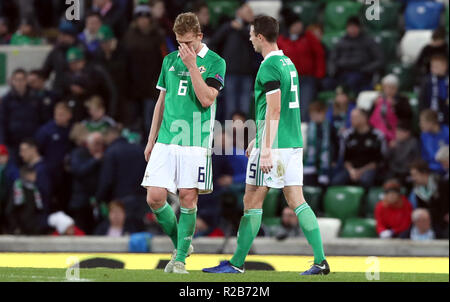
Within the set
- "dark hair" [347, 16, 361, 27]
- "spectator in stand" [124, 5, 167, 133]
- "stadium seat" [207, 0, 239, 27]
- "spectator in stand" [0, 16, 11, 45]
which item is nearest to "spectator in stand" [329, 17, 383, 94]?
"dark hair" [347, 16, 361, 27]

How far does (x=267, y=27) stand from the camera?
945 centimetres

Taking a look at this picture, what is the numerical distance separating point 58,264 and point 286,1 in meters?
8.03

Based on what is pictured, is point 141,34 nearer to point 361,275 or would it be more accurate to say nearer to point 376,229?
point 376,229

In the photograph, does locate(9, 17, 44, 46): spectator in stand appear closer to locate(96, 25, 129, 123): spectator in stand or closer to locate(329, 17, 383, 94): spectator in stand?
locate(96, 25, 129, 123): spectator in stand

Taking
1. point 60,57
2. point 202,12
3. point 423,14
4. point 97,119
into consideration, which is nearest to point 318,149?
point 202,12

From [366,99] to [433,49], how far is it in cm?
115

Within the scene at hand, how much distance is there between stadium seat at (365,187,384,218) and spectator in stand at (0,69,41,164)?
479 cm

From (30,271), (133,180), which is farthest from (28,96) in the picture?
(30,271)

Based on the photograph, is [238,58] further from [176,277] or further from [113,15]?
[176,277]

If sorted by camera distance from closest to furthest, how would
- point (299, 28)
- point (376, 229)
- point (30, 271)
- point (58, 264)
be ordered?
point (30, 271)
point (58, 264)
point (376, 229)
point (299, 28)

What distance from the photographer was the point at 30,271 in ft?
32.9

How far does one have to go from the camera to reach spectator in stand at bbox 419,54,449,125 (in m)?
15.2

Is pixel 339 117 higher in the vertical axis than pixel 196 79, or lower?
lower

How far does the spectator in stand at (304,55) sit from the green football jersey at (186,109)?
266 inches
